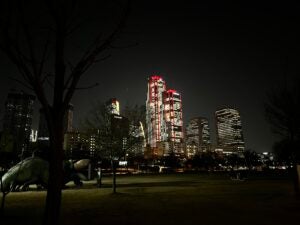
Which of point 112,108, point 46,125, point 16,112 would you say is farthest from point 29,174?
point 16,112

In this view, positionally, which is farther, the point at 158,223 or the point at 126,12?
the point at 158,223

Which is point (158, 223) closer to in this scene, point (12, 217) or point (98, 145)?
point (12, 217)

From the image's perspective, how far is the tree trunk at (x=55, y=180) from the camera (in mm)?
4734

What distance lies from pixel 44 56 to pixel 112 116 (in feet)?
55.5

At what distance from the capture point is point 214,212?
10094 millimetres

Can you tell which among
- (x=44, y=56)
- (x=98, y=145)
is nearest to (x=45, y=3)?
(x=44, y=56)

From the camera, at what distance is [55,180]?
16.0ft

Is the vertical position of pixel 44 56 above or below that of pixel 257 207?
above

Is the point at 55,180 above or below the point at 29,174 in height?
below

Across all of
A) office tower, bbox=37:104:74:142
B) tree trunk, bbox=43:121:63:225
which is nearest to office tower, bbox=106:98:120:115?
office tower, bbox=37:104:74:142

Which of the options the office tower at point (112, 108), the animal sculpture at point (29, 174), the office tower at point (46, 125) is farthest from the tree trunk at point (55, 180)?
the office tower at point (112, 108)

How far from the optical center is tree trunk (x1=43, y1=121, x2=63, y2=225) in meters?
4.73

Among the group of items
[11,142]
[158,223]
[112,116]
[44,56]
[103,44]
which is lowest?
[158,223]

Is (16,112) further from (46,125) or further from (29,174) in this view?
(46,125)
